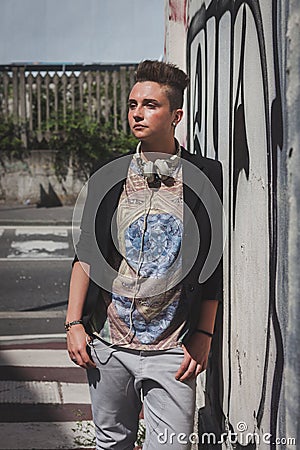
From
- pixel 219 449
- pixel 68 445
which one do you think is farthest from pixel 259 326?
pixel 68 445

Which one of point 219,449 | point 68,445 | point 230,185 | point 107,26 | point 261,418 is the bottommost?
point 68,445

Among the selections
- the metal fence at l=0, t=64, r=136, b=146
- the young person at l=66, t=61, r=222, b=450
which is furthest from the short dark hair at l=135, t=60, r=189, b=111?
the metal fence at l=0, t=64, r=136, b=146

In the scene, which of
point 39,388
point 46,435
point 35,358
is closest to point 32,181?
point 35,358

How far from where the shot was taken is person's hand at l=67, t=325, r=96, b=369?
9.82 feet

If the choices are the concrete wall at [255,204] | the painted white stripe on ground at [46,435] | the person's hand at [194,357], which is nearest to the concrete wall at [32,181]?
the painted white stripe on ground at [46,435]

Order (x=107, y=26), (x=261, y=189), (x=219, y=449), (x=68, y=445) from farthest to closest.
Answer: (x=107, y=26), (x=68, y=445), (x=219, y=449), (x=261, y=189)

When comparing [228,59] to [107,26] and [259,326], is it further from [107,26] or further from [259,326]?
[107,26]

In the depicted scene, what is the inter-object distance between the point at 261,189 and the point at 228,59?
0.79m

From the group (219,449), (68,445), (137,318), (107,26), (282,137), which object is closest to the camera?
(282,137)

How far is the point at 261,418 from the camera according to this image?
107 inches

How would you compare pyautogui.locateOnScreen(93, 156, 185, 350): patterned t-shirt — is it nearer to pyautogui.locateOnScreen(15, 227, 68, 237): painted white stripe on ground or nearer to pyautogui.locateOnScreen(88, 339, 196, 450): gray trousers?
pyautogui.locateOnScreen(88, 339, 196, 450): gray trousers

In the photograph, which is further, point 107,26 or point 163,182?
point 107,26

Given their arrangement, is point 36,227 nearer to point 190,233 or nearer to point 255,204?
point 190,233

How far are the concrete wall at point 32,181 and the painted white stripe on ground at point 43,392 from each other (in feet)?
35.9
